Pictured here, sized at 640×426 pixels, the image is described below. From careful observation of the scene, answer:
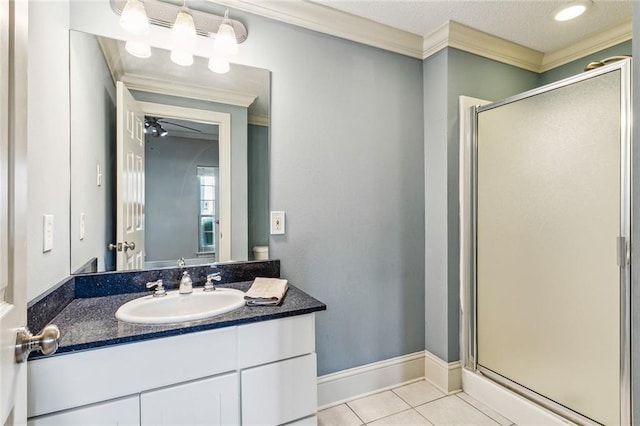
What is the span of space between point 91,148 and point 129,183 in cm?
21

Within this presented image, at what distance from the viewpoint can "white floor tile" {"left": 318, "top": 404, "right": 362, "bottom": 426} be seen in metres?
1.79

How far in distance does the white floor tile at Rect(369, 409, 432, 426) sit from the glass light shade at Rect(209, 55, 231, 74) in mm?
2048

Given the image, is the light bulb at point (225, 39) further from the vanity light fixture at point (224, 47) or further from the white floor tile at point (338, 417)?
the white floor tile at point (338, 417)

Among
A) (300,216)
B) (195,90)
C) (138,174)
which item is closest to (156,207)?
(138,174)

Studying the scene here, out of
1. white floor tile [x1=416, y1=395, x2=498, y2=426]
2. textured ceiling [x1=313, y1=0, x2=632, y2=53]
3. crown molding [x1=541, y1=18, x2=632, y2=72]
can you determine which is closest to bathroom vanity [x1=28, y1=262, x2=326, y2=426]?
white floor tile [x1=416, y1=395, x2=498, y2=426]

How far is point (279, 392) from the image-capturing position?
1280mm

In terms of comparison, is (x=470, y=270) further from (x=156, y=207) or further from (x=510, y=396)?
(x=156, y=207)

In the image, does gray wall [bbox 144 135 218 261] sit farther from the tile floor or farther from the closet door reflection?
the closet door reflection

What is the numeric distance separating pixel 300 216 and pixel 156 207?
2.46 ft

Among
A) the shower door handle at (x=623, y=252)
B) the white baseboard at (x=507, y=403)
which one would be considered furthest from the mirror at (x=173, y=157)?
the shower door handle at (x=623, y=252)

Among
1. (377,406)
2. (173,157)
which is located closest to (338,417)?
(377,406)

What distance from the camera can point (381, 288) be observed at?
2.14m

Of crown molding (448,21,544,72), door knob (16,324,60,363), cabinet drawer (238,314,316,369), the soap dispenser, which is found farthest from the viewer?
crown molding (448,21,544,72)

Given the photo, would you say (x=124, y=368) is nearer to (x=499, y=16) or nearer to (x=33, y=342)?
(x=33, y=342)
